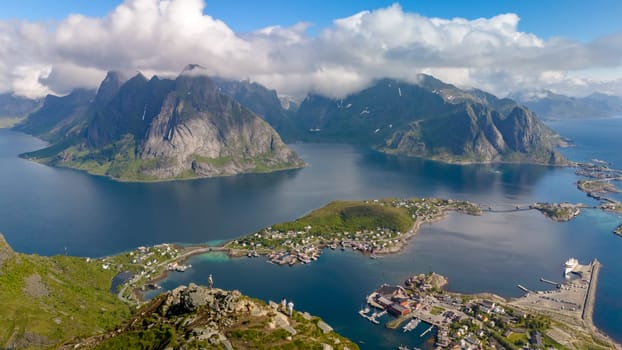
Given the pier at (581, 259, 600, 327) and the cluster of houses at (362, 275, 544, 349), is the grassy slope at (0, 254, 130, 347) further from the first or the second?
the pier at (581, 259, 600, 327)

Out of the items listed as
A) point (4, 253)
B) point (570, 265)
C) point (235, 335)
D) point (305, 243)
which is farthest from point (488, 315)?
point (4, 253)

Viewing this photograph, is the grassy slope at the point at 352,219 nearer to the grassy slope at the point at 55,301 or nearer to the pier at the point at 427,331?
the pier at the point at 427,331

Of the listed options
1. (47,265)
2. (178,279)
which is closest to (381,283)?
(178,279)

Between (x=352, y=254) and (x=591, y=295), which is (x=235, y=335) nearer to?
(x=352, y=254)

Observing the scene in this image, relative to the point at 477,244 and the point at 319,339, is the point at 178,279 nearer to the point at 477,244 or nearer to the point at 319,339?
the point at 319,339

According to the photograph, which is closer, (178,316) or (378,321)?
(178,316)

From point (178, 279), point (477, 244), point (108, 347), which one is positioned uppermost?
point (108, 347)
